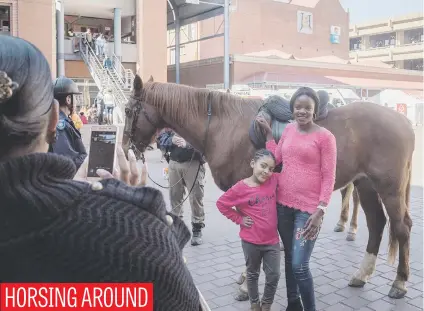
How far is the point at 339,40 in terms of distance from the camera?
47750 millimetres

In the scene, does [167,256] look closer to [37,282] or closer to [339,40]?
[37,282]

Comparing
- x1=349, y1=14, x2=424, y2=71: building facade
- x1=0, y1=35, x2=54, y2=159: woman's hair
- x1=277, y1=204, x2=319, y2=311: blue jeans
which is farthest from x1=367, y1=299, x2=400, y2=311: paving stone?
x1=349, y1=14, x2=424, y2=71: building facade

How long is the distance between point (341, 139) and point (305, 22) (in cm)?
4324

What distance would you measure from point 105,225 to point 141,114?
12.4 feet

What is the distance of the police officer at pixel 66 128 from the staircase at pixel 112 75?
16.8 m

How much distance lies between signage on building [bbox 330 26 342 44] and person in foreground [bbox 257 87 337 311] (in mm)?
46652

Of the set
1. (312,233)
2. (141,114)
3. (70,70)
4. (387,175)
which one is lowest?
(312,233)

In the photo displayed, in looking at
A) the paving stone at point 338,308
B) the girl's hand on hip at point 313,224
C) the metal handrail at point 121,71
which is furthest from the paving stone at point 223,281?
the metal handrail at point 121,71

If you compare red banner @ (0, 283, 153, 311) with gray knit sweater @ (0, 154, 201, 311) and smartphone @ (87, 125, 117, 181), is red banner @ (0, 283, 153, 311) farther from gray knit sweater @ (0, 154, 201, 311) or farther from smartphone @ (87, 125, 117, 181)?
smartphone @ (87, 125, 117, 181)

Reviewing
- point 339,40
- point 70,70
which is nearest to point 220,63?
point 70,70

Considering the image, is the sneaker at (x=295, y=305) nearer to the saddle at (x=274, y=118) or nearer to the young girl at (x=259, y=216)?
the young girl at (x=259, y=216)

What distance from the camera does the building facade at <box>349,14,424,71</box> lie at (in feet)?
174

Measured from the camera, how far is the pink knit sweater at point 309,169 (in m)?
3.29

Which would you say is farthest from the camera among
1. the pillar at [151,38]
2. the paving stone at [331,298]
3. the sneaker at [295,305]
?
the pillar at [151,38]
